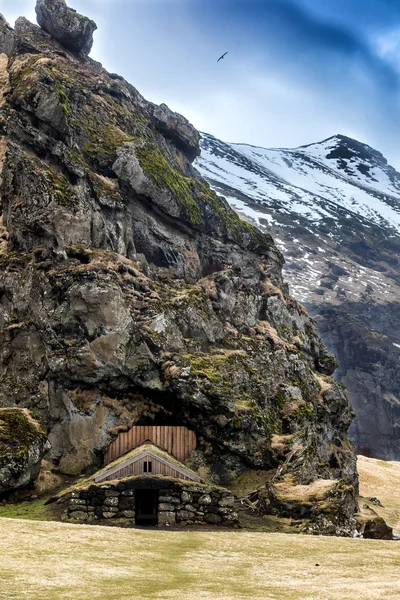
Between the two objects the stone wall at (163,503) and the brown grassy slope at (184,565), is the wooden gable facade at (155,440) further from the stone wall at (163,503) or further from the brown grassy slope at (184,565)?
the brown grassy slope at (184,565)

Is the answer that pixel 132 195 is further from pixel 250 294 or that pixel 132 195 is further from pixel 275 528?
pixel 275 528

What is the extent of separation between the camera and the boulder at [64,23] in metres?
82.6

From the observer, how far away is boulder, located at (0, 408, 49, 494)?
1529 inches

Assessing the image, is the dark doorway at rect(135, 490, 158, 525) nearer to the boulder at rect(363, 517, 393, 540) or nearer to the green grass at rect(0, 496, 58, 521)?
the green grass at rect(0, 496, 58, 521)

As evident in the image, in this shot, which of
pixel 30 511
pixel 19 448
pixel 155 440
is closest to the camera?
pixel 30 511

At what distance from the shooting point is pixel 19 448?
39.4 metres

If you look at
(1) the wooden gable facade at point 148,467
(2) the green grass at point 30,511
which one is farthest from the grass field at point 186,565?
(2) the green grass at point 30,511

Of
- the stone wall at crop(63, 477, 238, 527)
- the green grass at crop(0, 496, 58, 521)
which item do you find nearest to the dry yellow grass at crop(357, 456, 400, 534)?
the stone wall at crop(63, 477, 238, 527)

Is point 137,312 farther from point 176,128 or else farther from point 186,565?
point 176,128

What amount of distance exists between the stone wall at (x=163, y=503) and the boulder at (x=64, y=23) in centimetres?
6385

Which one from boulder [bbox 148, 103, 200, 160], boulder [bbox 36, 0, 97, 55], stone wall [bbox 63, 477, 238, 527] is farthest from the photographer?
boulder [bbox 148, 103, 200, 160]

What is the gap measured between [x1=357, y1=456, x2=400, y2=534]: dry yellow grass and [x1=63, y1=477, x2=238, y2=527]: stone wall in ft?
80.0

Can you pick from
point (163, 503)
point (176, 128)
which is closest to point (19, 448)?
point (163, 503)

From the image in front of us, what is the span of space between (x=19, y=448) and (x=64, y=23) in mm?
61994
